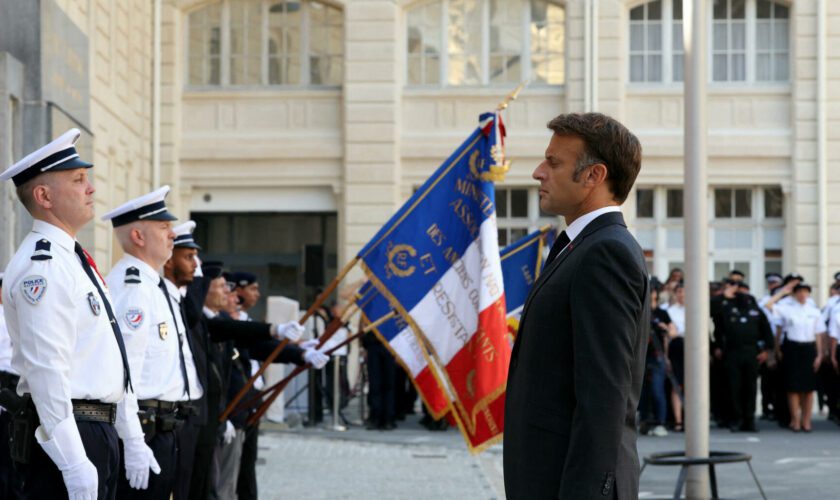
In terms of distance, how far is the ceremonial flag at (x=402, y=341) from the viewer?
29.7ft

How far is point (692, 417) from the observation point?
10.4 m

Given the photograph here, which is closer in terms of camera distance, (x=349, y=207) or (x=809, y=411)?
(x=809, y=411)

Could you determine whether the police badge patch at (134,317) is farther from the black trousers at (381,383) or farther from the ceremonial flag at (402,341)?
the black trousers at (381,383)

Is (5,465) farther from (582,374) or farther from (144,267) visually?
(582,374)

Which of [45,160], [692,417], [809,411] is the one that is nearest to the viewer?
[45,160]

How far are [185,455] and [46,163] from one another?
2.19 meters

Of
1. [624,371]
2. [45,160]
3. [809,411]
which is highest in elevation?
[45,160]

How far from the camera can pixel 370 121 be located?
1014 inches

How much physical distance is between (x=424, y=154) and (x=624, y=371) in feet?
71.5

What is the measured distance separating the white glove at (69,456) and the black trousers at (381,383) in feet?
44.0

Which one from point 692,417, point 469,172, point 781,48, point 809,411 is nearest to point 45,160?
point 469,172

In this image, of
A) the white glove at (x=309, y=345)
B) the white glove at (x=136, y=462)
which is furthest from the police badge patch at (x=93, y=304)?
the white glove at (x=309, y=345)

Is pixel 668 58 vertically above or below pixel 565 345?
above

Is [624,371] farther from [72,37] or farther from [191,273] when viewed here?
[72,37]
